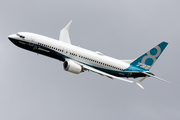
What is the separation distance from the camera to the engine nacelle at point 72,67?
298ft

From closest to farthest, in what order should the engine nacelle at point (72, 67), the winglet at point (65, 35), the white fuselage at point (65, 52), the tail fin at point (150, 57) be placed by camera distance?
the white fuselage at point (65, 52) < the engine nacelle at point (72, 67) < the tail fin at point (150, 57) < the winglet at point (65, 35)

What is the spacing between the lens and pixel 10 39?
90.8m

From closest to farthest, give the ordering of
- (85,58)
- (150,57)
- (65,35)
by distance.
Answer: (85,58)
(150,57)
(65,35)

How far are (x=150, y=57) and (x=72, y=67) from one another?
80.6ft

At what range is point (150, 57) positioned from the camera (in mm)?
104562

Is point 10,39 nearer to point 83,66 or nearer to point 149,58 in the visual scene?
point 83,66

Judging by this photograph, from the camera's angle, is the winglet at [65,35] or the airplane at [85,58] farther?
the winglet at [65,35]

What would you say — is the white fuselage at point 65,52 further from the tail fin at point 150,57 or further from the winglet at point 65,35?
the winglet at point 65,35

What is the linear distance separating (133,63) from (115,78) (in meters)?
11.5

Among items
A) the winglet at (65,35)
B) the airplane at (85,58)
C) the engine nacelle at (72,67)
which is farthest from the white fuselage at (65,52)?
the winglet at (65,35)

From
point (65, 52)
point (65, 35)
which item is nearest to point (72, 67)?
point (65, 52)

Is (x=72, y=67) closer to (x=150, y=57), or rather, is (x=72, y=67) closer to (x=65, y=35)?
(x=65, y=35)

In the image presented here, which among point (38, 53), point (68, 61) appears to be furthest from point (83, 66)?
point (38, 53)

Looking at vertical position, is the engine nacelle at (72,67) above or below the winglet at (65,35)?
below
